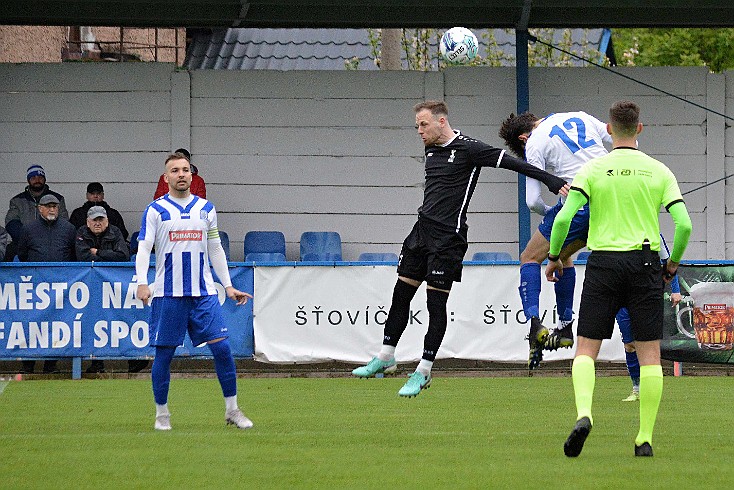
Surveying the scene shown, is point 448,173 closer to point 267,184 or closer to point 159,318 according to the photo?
point 159,318

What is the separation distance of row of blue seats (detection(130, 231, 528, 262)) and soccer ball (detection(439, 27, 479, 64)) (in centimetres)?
391

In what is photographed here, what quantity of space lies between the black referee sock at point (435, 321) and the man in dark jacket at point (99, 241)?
684 cm

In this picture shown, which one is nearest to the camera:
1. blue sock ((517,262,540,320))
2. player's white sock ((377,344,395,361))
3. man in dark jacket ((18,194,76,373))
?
player's white sock ((377,344,395,361))

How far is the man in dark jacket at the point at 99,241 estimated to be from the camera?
16.2 m

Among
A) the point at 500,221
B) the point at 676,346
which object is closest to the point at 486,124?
the point at 500,221

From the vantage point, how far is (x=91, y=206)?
57.9 feet

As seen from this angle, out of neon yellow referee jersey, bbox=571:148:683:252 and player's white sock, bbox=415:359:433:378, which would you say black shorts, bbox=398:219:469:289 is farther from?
neon yellow referee jersey, bbox=571:148:683:252

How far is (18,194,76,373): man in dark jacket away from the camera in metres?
16.4

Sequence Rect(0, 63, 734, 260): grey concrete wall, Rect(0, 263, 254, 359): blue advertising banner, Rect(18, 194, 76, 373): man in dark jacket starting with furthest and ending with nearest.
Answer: Rect(0, 63, 734, 260): grey concrete wall
Rect(18, 194, 76, 373): man in dark jacket
Rect(0, 263, 254, 359): blue advertising banner

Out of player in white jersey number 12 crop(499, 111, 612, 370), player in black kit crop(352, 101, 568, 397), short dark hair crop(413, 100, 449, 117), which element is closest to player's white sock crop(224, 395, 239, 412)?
player in black kit crop(352, 101, 568, 397)

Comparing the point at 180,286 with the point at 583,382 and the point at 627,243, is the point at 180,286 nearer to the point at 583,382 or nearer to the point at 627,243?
the point at 583,382

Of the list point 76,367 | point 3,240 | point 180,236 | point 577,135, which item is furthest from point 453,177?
point 3,240

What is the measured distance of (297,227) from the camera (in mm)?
19719

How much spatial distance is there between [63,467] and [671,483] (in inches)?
128
